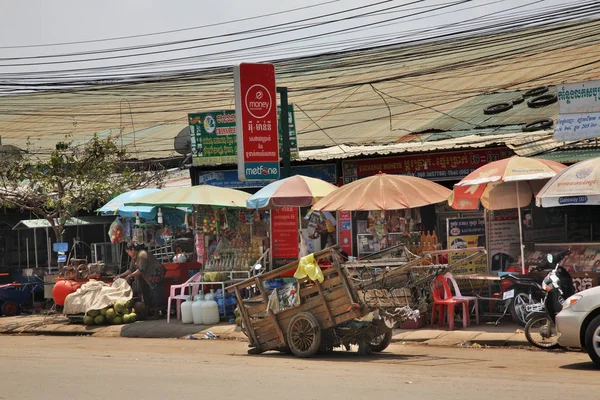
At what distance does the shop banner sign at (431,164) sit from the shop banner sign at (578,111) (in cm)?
198

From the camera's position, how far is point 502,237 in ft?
56.7

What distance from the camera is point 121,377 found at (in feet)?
35.4

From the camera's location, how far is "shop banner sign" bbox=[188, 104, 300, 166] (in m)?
21.1

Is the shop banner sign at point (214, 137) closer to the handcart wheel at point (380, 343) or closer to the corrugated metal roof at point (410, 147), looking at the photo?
the corrugated metal roof at point (410, 147)

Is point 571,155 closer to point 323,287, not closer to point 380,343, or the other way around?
point 380,343

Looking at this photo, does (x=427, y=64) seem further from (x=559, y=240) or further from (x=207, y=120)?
(x=559, y=240)

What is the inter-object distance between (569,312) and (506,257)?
575 centimetres

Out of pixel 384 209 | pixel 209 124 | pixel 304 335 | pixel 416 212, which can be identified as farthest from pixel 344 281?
pixel 209 124

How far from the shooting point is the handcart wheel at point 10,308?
883 inches

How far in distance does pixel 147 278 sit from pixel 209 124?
4102 mm

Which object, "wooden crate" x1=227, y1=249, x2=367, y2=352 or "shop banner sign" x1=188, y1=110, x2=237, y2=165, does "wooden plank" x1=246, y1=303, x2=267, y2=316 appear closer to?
"wooden crate" x1=227, y1=249, x2=367, y2=352

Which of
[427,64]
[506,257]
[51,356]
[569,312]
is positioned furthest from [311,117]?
[569,312]

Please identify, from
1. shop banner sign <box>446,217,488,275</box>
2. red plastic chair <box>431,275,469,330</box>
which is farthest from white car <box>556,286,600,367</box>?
shop banner sign <box>446,217,488,275</box>

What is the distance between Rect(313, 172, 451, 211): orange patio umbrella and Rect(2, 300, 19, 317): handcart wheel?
10.3m
